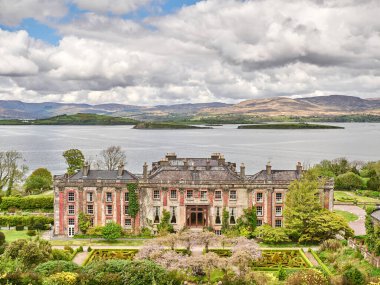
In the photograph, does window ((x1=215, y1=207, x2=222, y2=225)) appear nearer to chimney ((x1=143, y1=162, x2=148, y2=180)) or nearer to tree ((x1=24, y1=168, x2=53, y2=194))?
chimney ((x1=143, y1=162, x2=148, y2=180))

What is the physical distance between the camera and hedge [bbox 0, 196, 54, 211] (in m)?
76.2

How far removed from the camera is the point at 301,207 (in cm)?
5519

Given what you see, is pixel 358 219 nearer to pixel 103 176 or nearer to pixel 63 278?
pixel 103 176

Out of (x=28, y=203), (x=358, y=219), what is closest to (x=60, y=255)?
(x=28, y=203)

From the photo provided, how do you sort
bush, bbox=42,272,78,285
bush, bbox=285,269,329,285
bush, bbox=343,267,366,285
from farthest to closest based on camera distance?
bush, bbox=343,267,366,285
bush, bbox=285,269,329,285
bush, bbox=42,272,78,285

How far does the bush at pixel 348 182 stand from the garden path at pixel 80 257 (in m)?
66.0

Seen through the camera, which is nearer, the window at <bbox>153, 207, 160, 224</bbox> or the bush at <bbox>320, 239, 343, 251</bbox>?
the bush at <bbox>320, 239, 343, 251</bbox>

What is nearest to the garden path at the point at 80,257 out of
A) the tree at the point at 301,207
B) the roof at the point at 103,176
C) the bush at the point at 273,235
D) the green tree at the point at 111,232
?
the green tree at the point at 111,232

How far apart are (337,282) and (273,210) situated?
2528 cm

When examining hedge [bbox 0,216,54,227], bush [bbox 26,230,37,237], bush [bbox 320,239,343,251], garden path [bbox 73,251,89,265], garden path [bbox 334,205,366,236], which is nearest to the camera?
garden path [bbox 73,251,89,265]

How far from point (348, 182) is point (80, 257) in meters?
68.4

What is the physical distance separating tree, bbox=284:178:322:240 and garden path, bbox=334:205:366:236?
335 inches

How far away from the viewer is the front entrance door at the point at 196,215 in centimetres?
6056

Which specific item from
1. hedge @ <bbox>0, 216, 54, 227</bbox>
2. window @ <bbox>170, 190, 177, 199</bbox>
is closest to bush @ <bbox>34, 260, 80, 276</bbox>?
window @ <bbox>170, 190, 177, 199</bbox>
